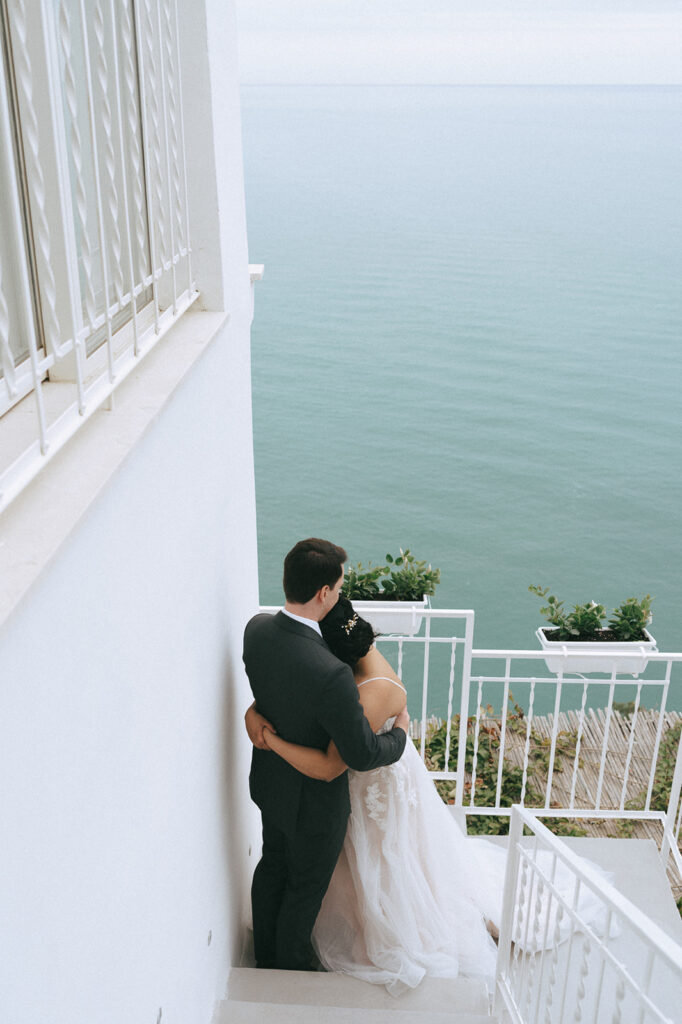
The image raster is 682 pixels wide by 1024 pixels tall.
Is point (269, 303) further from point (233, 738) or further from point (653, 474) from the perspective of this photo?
point (233, 738)

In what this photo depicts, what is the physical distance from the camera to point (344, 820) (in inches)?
113

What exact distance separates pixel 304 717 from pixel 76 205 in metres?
1.55

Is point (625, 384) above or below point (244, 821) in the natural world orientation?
below

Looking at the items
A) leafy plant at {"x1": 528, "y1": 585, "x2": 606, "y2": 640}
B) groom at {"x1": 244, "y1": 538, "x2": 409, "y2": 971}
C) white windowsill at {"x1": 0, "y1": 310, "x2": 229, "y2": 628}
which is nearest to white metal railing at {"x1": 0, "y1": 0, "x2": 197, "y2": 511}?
white windowsill at {"x1": 0, "y1": 310, "x2": 229, "y2": 628}

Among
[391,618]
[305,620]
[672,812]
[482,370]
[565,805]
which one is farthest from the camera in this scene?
[482,370]

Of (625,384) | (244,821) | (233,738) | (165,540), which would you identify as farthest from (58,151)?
(625,384)

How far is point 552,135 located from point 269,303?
25635 mm

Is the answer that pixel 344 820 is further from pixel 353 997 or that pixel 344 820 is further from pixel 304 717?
pixel 353 997

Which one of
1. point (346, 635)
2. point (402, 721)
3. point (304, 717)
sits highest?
point (346, 635)

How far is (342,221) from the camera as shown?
3070 centimetres

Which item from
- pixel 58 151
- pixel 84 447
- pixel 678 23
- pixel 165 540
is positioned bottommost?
pixel 165 540

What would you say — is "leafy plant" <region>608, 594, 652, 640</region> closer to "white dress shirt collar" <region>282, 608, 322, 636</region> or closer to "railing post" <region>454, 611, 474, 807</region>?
"railing post" <region>454, 611, 474, 807</region>

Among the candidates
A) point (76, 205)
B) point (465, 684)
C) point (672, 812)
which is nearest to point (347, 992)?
A: point (465, 684)

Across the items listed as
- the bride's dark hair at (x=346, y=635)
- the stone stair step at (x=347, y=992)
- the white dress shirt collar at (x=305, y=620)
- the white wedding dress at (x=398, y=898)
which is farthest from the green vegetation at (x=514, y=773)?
the white dress shirt collar at (x=305, y=620)
